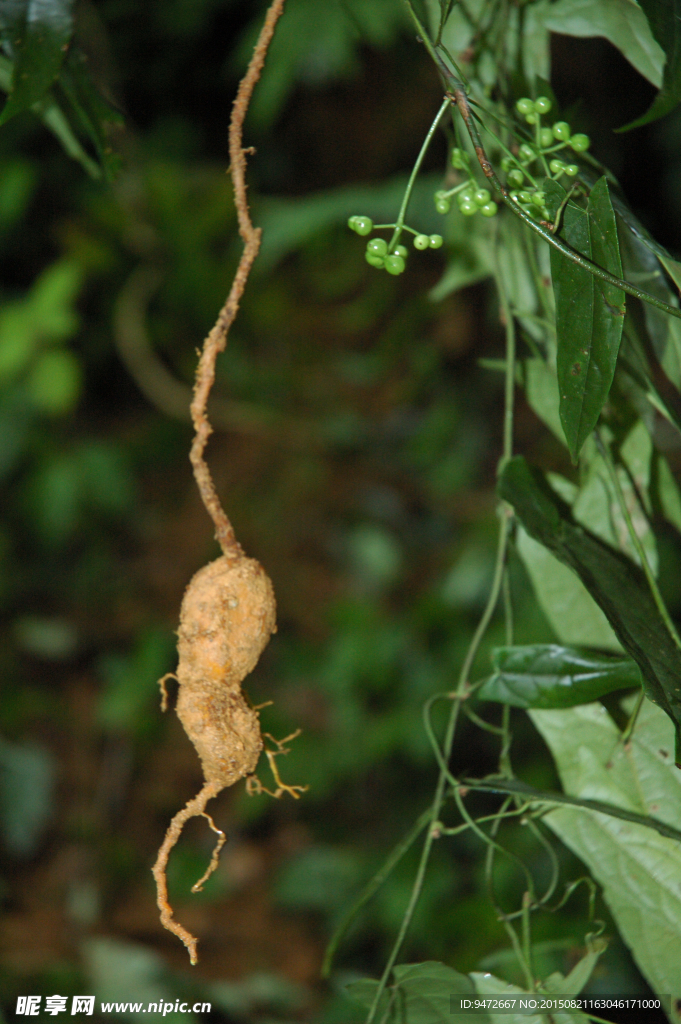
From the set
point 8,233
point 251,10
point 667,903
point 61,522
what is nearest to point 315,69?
point 251,10

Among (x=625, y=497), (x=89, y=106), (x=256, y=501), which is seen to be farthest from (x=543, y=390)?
(x=256, y=501)

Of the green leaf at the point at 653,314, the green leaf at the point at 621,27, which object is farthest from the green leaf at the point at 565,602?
the green leaf at the point at 621,27

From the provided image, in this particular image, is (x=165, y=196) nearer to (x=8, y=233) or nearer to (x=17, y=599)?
(x=8, y=233)

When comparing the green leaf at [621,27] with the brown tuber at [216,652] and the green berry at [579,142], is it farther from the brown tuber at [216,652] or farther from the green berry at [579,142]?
the brown tuber at [216,652]

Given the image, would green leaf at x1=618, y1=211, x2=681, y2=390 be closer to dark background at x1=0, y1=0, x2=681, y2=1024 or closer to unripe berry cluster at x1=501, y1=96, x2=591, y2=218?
unripe berry cluster at x1=501, y1=96, x2=591, y2=218

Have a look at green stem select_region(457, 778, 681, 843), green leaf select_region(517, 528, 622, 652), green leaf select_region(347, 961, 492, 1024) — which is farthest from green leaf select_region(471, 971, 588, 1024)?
green leaf select_region(517, 528, 622, 652)

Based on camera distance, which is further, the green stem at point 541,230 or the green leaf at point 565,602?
the green leaf at point 565,602

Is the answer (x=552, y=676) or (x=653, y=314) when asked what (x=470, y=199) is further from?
(x=552, y=676)
